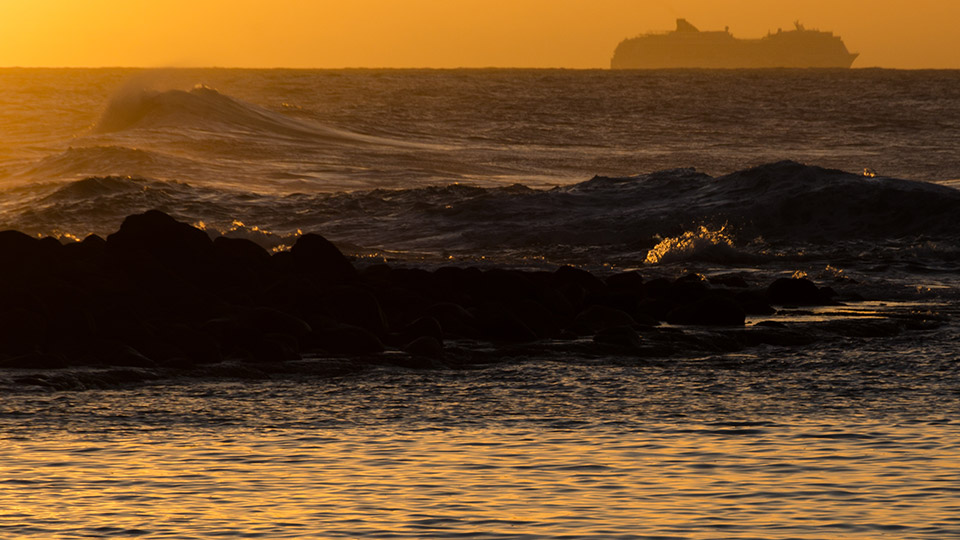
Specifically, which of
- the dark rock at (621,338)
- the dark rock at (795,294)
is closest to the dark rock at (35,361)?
the dark rock at (621,338)

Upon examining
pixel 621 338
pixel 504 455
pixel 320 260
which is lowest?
pixel 504 455

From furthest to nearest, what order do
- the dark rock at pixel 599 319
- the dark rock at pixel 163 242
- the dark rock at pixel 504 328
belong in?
the dark rock at pixel 163 242, the dark rock at pixel 599 319, the dark rock at pixel 504 328

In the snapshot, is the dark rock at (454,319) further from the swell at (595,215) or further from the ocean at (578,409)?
the swell at (595,215)

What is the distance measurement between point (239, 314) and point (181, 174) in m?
27.5

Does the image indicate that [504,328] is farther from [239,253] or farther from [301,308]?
[239,253]

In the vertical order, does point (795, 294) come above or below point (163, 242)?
below

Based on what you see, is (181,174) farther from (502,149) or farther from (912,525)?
(912,525)

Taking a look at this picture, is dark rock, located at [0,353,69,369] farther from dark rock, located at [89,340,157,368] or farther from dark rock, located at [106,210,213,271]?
dark rock, located at [106,210,213,271]

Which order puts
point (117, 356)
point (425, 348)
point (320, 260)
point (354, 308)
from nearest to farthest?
1. point (117, 356)
2. point (425, 348)
3. point (354, 308)
4. point (320, 260)

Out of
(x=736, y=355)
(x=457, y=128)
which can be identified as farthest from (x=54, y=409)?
(x=457, y=128)

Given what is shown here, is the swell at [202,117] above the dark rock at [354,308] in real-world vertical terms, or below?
above

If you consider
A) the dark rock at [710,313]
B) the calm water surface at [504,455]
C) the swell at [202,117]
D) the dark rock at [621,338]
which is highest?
the swell at [202,117]

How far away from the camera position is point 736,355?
11141 millimetres

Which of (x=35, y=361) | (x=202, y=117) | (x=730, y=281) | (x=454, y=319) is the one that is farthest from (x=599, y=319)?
(x=202, y=117)
